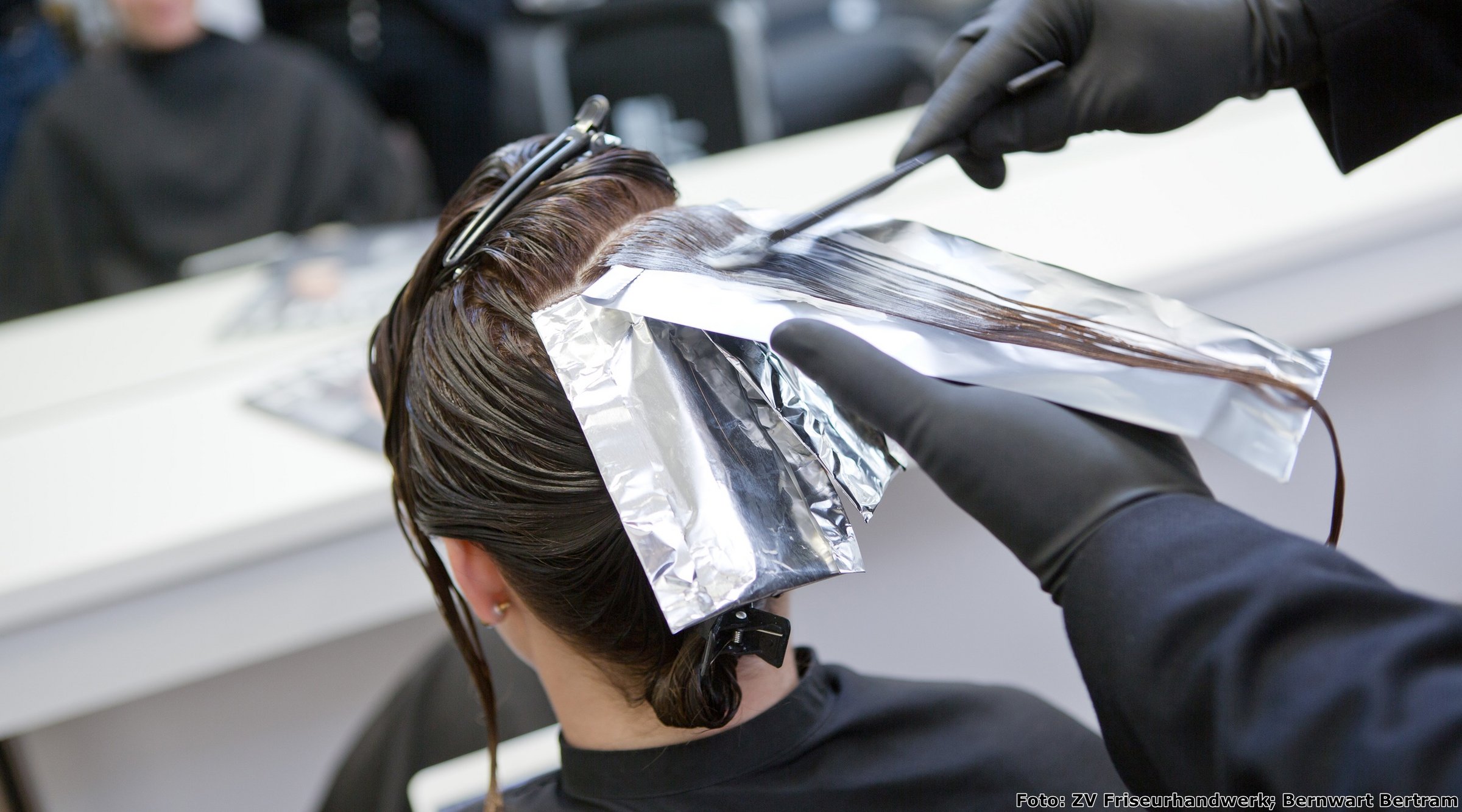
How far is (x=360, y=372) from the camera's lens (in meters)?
1.28

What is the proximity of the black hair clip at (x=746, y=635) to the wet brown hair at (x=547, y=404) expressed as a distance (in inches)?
0.6

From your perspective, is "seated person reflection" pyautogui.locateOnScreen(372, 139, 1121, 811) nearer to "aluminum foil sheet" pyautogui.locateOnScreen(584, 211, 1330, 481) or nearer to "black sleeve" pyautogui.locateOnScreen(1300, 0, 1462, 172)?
"aluminum foil sheet" pyautogui.locateOnScreen(584, 211, 1330, 481)

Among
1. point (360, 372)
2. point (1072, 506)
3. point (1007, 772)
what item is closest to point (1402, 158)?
Result: point (1007, 772)

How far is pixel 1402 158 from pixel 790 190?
0.87 m

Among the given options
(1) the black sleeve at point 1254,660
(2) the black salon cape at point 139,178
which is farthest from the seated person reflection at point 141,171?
(1) the black sleeve at point 1254,660

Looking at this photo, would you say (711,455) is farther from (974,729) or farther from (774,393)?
(974,729)

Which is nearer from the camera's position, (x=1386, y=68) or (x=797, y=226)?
(x=797, y=226)

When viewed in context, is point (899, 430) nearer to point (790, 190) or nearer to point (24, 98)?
point (790, 190)

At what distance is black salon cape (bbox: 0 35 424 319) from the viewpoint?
1.90 meters

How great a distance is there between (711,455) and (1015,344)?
160mm

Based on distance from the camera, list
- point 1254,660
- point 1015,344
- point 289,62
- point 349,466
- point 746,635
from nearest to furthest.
Answer: 1. point 1254,660
2. point 1015,344
3. point 746,635
4. point 349,466
5. point 289,62

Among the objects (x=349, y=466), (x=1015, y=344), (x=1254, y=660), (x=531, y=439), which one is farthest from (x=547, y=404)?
(x=349, y=466)

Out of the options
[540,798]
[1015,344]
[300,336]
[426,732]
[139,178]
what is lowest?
[426,732]

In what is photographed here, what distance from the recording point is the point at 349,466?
1.08 m
